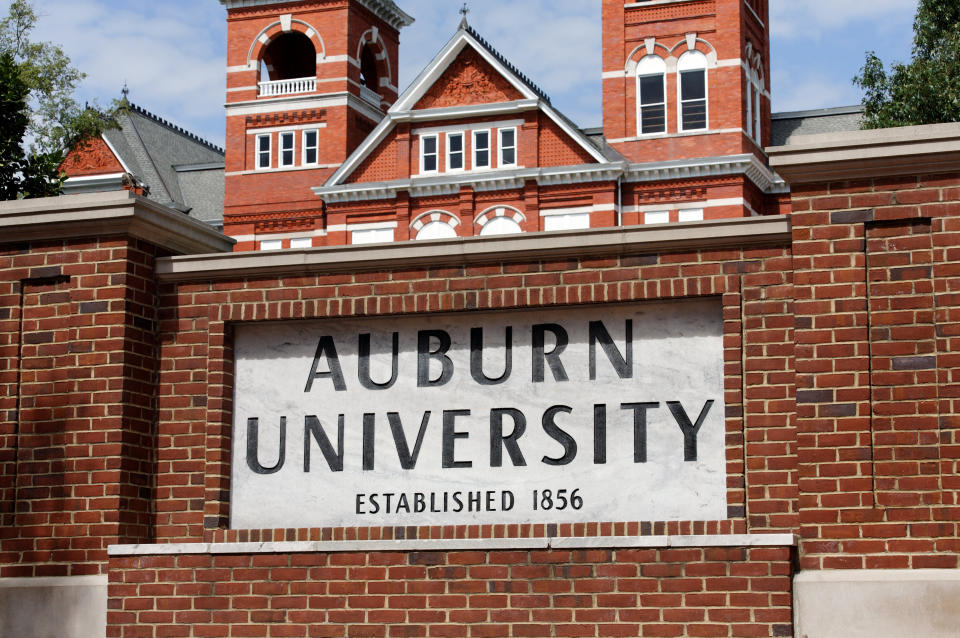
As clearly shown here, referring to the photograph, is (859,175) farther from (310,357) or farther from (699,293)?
(310,357)

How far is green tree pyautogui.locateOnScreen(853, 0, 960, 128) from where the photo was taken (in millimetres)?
34844

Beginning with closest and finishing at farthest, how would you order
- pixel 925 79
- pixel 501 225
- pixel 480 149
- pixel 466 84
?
pixel 925 79, pixel 501 225, pixel 480 149, pixel 466 84

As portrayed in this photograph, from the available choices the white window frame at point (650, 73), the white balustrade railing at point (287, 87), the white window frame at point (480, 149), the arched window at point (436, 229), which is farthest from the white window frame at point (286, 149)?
the white window frame at point (650, 73)

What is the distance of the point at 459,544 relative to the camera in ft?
31.7

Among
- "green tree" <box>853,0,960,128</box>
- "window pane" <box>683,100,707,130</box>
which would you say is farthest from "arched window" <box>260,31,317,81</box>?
"green tree" <box>853,0,960,128</box>

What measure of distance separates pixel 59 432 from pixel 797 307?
219 inches

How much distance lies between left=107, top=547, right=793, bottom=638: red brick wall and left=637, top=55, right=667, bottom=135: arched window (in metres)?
35.8

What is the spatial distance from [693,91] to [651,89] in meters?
1.35

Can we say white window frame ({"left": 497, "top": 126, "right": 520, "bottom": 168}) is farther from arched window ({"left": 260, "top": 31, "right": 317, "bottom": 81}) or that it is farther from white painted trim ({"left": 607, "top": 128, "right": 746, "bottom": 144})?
arched window ({"left": 260, "top": 31, "right": 317, "bottom": 81})

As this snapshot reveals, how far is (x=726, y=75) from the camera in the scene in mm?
44125

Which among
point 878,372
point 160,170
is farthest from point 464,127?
point 878,372

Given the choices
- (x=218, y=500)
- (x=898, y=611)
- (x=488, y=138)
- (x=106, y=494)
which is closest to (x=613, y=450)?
(x=898, y=611)

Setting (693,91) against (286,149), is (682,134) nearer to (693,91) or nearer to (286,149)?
(693,91)

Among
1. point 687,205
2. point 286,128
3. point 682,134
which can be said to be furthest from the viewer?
point 286,128
